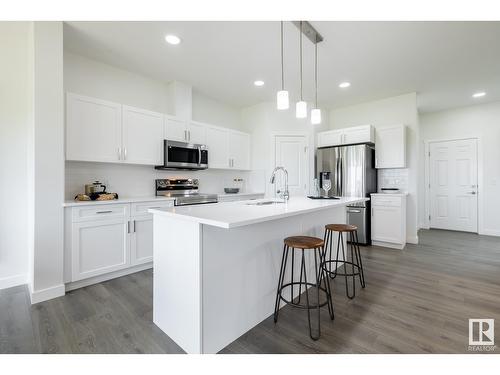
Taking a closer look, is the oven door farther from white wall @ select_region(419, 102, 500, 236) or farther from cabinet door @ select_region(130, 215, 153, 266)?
white wall @ select_region(419, 102, 500, 236)

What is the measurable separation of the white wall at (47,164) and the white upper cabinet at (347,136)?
419cm

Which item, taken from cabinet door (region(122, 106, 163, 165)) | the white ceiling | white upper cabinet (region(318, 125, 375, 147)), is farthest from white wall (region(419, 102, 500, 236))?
cabinet door (region(122, 106, 163, 165))

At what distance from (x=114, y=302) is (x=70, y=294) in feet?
1.81

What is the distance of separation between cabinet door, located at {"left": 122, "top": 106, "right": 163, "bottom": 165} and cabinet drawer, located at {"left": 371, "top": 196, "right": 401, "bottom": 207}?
3.61 metres

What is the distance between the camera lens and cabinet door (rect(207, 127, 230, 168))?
4.21 meters

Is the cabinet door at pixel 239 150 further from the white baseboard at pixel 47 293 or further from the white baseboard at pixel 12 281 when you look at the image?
the white baseboard at pixel 12 281

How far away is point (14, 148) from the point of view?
2.65 meters

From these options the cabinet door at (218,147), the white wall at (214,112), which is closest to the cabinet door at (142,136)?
the cabinet door at (218,147)

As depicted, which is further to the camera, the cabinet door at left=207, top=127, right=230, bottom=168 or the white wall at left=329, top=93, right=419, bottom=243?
the white wall at left=329, top=93, right=419, bottom=243

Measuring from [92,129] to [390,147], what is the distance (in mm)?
4650

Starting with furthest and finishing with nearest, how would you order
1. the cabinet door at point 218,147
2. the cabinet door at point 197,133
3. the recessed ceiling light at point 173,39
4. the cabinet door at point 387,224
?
the cabinet door at point 218,147 < the cabinet door at point 387,224 < the cabinet door at point 197,133 < the recessed ceiling light at point 173,39

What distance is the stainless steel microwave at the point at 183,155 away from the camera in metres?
3.52

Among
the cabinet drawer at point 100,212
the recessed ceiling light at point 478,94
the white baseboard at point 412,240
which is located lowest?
the white baseboard at point 412,240

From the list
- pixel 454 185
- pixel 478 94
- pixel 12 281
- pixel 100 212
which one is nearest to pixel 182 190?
pixel 100 212
